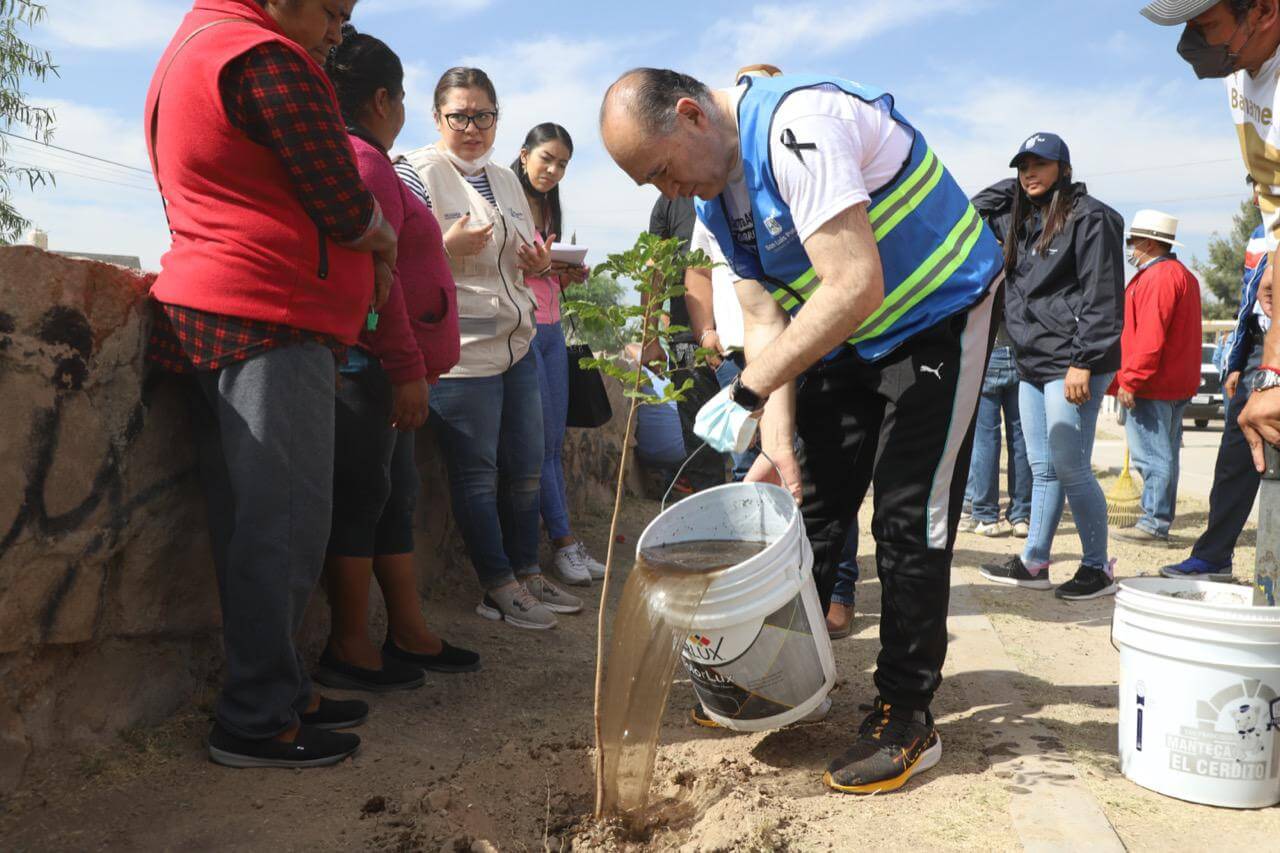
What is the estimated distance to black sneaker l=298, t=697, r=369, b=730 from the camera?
8.83ft

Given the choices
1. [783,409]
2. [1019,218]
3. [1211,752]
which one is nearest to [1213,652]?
[1211,752]

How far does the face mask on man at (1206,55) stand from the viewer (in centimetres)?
246

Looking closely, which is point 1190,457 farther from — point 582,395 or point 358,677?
point 358,677

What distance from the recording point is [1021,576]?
4.86 m

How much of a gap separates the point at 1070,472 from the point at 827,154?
115 inches

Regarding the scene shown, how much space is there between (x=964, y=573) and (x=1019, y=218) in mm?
1843

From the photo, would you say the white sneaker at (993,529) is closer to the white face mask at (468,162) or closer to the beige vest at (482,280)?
the beige vest at (482,280)

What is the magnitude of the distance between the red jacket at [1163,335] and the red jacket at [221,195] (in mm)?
5359

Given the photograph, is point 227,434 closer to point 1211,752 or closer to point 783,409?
point 783,409

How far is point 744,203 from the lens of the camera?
2.48 metres

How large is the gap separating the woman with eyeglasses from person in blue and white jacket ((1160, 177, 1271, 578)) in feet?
9.84

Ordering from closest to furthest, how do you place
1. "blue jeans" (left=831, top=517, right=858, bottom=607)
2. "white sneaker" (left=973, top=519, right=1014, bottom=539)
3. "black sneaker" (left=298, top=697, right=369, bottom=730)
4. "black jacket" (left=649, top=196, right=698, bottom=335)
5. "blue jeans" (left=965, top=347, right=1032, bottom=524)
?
"black sneaker" (left=298, top=697, right=369, bottom=730), "blue jeans" (left=831, top=517, right=858, bottom=607), "black jacket" (left=649, top=196, right=698, bottom=335), "blue jeans" (left=965, top=347, right=1032, bottom=524), "white sneaker" (left=973, top=519, right=1014, bottom=539)

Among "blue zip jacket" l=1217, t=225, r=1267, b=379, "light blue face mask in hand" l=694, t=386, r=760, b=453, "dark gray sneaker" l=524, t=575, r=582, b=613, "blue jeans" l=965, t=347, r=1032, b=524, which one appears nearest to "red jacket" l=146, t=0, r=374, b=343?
"light blue face mask in hand" l=694, t=386, r=760, b=453

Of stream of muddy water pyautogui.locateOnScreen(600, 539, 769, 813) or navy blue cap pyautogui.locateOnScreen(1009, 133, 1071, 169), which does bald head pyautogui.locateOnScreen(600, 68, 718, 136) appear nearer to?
stream of muddy water pyautogui.locateOnScreen(600, 539, 769, 813)
